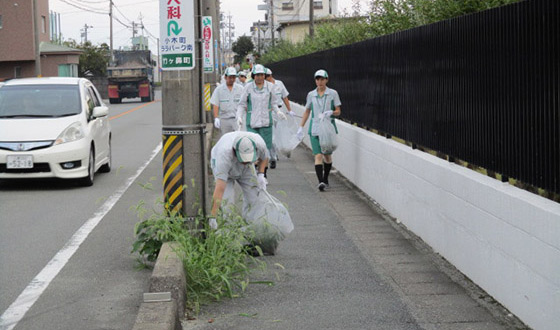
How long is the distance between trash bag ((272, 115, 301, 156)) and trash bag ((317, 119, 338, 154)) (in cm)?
169

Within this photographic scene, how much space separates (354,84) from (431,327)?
8839 mm

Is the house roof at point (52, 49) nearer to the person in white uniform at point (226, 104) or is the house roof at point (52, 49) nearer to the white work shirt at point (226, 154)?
the person in white uniform at point (226, 104)

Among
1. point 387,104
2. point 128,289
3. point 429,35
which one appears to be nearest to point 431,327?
point 128,289

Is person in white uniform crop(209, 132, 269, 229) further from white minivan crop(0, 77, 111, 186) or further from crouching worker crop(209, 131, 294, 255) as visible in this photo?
white minivan crop(0, 77, 111, 186)

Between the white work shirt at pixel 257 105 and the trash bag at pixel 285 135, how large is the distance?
1.34 metres

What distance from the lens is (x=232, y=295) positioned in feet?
21.3

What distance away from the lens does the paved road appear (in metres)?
6.21

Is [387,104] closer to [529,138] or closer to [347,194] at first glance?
[347,194]

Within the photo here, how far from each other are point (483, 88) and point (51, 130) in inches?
294

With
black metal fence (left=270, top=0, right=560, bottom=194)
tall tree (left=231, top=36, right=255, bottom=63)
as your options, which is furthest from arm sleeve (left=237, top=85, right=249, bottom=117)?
tall tree (left=231, top=36, right=255, bottom=63)

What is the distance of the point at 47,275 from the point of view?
7.31m

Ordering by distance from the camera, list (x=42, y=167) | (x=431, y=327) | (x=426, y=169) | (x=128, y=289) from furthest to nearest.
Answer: (x=42, y=167)
(x=426, y=169)
(x=128, y=289)
(x=431, y=327)

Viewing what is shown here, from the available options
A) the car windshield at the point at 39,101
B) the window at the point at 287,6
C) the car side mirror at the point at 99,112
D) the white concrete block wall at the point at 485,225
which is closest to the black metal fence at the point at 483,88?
the white concrete block wall at the point at 485,225

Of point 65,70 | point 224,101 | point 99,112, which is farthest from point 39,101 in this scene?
point 65,70
